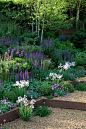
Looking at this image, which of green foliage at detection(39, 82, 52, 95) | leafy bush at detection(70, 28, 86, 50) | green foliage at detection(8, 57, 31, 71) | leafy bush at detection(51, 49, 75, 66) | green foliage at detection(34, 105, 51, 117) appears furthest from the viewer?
leafy bush at detection(70, 28, 86, 50)

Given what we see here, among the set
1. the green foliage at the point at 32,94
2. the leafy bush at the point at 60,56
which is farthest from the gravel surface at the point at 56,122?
the leafy bush at the point at 60,56

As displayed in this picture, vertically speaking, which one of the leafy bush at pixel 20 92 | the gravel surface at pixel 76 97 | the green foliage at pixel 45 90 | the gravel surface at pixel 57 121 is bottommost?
the gravel surface at pixel 57 121

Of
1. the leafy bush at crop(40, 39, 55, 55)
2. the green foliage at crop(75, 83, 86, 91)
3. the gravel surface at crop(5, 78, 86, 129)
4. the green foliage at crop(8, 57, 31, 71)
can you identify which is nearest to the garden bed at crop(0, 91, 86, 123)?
the gravel surface at crop(5, 78, 86, 129)

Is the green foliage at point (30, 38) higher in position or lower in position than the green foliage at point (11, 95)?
higher

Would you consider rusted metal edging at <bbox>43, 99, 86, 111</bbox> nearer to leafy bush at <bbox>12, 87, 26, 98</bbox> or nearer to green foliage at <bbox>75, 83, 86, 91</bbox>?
leafy bush at <bbox>12, 87, 26, 98</bbox>

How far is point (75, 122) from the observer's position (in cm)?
453

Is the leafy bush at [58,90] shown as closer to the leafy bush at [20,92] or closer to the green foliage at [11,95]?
the leafy bush at [20,92]

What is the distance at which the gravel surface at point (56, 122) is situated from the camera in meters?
4.37

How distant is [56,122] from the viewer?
4555mm

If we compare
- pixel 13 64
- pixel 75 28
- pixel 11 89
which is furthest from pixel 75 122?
pixel 75 28

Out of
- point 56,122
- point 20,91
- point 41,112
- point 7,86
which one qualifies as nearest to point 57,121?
point 56,122

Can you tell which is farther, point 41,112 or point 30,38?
point 30,38

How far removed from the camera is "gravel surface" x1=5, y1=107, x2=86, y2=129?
172 inches

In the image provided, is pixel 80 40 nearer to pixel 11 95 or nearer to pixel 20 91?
pixel 20 91
